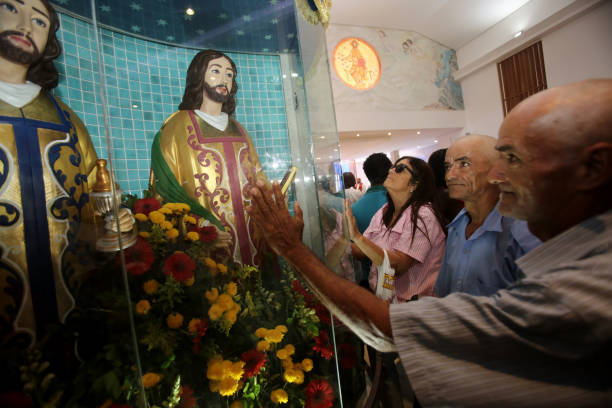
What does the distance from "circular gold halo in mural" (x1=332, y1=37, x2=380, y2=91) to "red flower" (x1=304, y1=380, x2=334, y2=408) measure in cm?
809

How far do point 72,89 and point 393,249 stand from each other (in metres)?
1.57

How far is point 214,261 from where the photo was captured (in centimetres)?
110

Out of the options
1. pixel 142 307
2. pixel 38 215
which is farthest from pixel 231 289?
pixel 38 215

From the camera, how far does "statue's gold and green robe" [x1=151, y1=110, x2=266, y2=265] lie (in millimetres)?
1113

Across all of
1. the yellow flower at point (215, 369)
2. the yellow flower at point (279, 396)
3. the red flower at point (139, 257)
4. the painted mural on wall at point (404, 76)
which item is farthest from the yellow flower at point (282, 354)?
the painted mural on wall at point (404, 76)

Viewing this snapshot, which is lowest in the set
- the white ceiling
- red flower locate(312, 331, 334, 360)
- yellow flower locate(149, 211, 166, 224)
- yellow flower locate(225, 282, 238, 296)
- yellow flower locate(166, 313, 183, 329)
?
red flower locate(312, 331, 334, 360)

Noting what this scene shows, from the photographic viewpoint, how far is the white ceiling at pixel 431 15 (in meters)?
7.68

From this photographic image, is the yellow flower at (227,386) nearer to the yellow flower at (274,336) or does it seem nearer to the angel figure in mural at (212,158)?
the yellow flower at (274,336)

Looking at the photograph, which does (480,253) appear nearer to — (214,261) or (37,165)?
(214,261)

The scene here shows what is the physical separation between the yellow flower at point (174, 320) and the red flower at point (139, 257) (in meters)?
0.16

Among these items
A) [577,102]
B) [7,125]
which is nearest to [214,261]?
[7,125]

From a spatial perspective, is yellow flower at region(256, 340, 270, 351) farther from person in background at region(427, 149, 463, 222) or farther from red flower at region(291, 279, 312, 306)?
person in background at region(427, 149, 463, 222)

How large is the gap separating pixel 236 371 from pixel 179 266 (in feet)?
1.24

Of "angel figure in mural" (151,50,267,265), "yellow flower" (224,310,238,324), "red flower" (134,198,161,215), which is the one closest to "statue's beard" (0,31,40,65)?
"angel figure in mural" (151,50,267,265)
